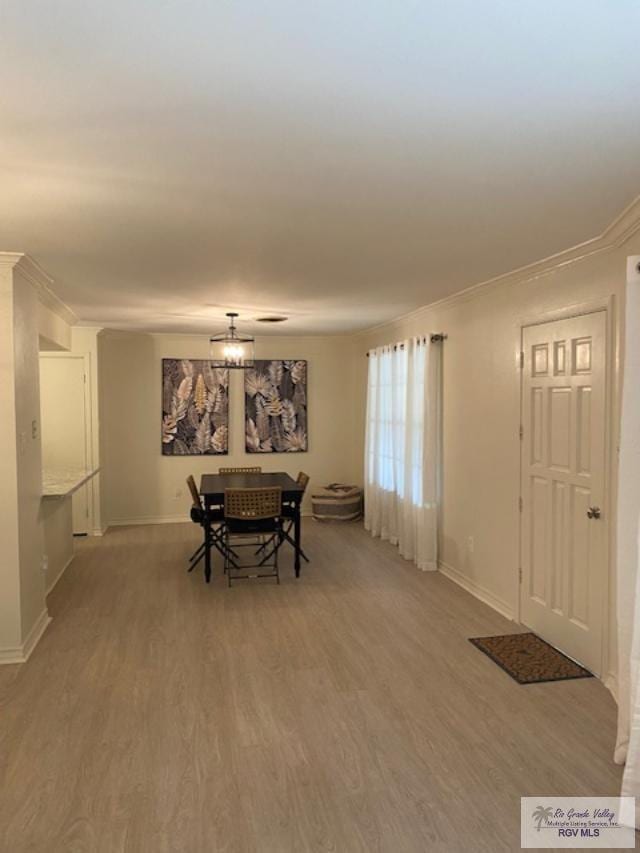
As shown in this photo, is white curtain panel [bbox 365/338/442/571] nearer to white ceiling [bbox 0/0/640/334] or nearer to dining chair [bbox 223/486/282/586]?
dining chair [bbox 223/486/282/586]

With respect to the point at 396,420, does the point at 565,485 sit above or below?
below

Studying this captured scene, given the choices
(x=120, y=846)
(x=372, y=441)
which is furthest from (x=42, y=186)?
(x=372, y=441)

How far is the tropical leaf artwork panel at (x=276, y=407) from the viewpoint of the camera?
26.6ft

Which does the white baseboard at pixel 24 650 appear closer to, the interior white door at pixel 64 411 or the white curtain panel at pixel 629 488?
the interior white door at pixel 64 411

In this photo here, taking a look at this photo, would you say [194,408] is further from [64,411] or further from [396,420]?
[396,420]

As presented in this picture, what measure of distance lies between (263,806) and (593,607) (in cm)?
211

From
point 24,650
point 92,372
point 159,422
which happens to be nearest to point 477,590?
point 24,650

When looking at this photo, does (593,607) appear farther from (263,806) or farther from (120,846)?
(120,846)

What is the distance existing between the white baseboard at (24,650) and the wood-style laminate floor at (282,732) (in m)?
0.06

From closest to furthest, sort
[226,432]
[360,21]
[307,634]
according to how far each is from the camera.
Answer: [360,21] → [307,634] → [226,432]

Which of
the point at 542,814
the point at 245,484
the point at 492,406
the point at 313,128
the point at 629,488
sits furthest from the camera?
the point at 245,484

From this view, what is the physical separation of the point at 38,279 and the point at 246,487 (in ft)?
8.77

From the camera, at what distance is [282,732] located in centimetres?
293

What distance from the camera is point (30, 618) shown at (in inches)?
155
